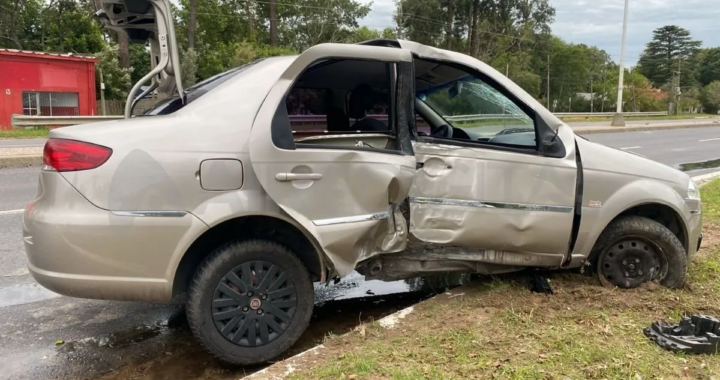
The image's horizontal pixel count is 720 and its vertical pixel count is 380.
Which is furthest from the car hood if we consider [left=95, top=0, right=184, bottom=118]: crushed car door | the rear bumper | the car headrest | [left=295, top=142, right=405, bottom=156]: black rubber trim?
[left=95, top=0, right=184, bottom=118]: crushed car door

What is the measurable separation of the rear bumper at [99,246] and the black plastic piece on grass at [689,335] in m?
2.66

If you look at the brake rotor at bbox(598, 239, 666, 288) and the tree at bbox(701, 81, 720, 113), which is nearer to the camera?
the brake rotor at bbox(598, 239, 666, 288)

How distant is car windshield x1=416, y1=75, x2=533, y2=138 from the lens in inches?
153

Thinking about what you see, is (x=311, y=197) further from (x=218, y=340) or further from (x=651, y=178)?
(x=651, y=178)

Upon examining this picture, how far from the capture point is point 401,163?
3420 mm

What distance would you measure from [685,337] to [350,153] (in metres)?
2.19

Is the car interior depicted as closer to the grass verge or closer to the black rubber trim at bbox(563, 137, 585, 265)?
the black rubber trim at bbox(563, 137, 585, 265)

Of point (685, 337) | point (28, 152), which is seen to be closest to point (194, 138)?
point (685, 337)

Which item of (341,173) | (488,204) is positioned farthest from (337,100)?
(488,204)

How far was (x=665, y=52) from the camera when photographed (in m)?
110

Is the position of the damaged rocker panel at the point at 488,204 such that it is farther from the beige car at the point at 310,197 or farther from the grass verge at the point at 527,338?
the grass verge at the point at 527,338

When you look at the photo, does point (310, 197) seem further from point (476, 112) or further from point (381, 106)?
point (476, 112)

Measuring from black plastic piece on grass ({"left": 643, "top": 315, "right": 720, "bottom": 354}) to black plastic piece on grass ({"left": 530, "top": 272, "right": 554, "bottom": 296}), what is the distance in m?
0.78

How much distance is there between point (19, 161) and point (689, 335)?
477 inches
